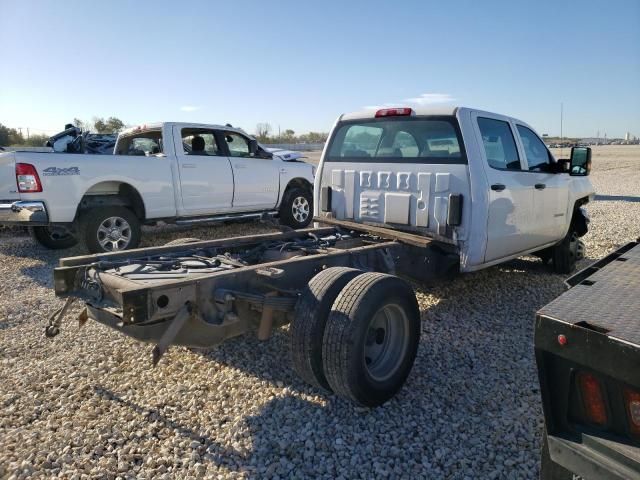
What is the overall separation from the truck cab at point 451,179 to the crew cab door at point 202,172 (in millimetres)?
3367

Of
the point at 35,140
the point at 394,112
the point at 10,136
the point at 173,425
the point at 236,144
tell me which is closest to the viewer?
the point at 173,425

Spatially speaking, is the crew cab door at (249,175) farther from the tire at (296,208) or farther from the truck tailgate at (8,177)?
the truck tailgate at (8,177)

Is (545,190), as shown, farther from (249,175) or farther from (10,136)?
(10,136)

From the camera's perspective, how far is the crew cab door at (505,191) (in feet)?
16.0

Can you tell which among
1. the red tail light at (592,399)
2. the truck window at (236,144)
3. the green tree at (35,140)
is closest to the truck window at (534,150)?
the red tail light at (592,399)

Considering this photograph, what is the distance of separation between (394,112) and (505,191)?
4.47ft

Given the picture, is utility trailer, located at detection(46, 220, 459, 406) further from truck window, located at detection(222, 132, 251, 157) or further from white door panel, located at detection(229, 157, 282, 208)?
truck window, located at detection(222, 132, 251, 157)

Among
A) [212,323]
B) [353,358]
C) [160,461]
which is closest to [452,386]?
[353,358]

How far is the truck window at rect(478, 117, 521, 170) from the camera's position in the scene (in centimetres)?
504

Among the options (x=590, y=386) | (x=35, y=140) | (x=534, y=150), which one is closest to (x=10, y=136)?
(x=35, y=140)

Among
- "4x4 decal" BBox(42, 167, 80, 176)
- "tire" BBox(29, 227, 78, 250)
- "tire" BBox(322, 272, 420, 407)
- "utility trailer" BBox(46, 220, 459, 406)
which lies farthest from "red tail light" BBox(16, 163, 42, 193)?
"tire" BBox(322, 272, 420, 407)

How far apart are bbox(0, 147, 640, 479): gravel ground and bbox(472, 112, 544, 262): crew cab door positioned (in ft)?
2.57

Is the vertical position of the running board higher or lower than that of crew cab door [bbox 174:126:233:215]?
lower

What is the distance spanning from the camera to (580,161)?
5887 mm
